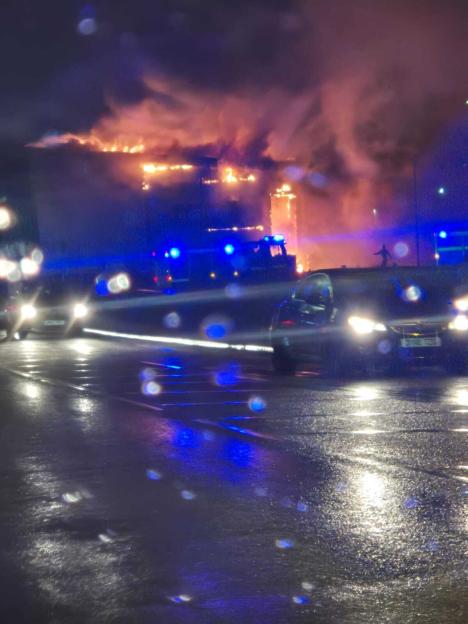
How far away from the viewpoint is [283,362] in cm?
1625

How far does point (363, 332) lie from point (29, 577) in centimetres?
994

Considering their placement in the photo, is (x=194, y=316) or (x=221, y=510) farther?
(x=194, y=316)

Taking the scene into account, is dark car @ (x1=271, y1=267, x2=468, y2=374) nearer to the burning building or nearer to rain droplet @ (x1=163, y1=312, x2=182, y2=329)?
rain droplet @ (x1=163, y1=312, x2=182, y2=329)

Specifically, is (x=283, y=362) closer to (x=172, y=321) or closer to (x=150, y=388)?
(x=150, y=388)

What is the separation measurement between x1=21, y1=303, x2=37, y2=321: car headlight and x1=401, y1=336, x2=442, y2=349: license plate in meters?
16.1

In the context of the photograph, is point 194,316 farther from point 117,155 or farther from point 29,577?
point 29,577

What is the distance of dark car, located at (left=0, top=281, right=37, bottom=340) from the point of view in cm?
2883

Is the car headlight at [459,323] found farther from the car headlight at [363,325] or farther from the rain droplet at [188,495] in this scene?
the rain droplet at [188,495]

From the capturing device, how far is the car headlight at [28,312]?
28.8 metres

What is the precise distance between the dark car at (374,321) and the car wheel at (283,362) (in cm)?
1

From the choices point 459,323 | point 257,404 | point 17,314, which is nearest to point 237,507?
point 257,404

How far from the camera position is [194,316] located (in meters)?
29.8

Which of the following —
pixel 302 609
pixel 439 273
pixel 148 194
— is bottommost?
pixel 302 609

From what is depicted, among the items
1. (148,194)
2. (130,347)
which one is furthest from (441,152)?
(130,347)
